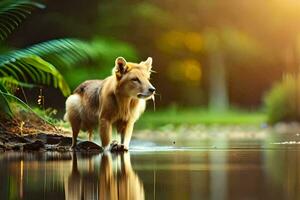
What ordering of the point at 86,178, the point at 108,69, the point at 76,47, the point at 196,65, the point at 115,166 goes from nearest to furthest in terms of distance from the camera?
the point at 86,178 < the point at 115,166 < the point at 76,47 < the point at 108,69 < the point at 196,65

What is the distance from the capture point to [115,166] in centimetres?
327

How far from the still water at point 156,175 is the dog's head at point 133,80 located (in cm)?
34

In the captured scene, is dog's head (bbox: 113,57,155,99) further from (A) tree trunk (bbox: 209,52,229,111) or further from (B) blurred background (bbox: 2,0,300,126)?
(A) tree trunk (bbox: 209,52,229,111)

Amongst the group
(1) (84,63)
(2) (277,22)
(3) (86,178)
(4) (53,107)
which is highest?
(2) (277,22)

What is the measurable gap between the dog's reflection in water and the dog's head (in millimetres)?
826

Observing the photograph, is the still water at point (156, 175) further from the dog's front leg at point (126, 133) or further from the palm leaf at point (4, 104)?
the palm leaf at point (4, 104)

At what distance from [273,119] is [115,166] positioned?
3.52 metres

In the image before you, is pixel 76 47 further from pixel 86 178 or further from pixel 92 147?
pixel 86 178

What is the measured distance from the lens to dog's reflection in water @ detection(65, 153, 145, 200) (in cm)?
219

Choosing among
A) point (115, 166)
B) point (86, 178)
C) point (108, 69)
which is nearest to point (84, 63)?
point (108, 69)

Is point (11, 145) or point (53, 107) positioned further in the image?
point (53, 107)

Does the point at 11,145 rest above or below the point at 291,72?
below

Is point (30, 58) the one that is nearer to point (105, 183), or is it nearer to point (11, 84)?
point (11, 84)

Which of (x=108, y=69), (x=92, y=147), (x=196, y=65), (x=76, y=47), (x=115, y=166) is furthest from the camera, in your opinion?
(x=196, y=65)
